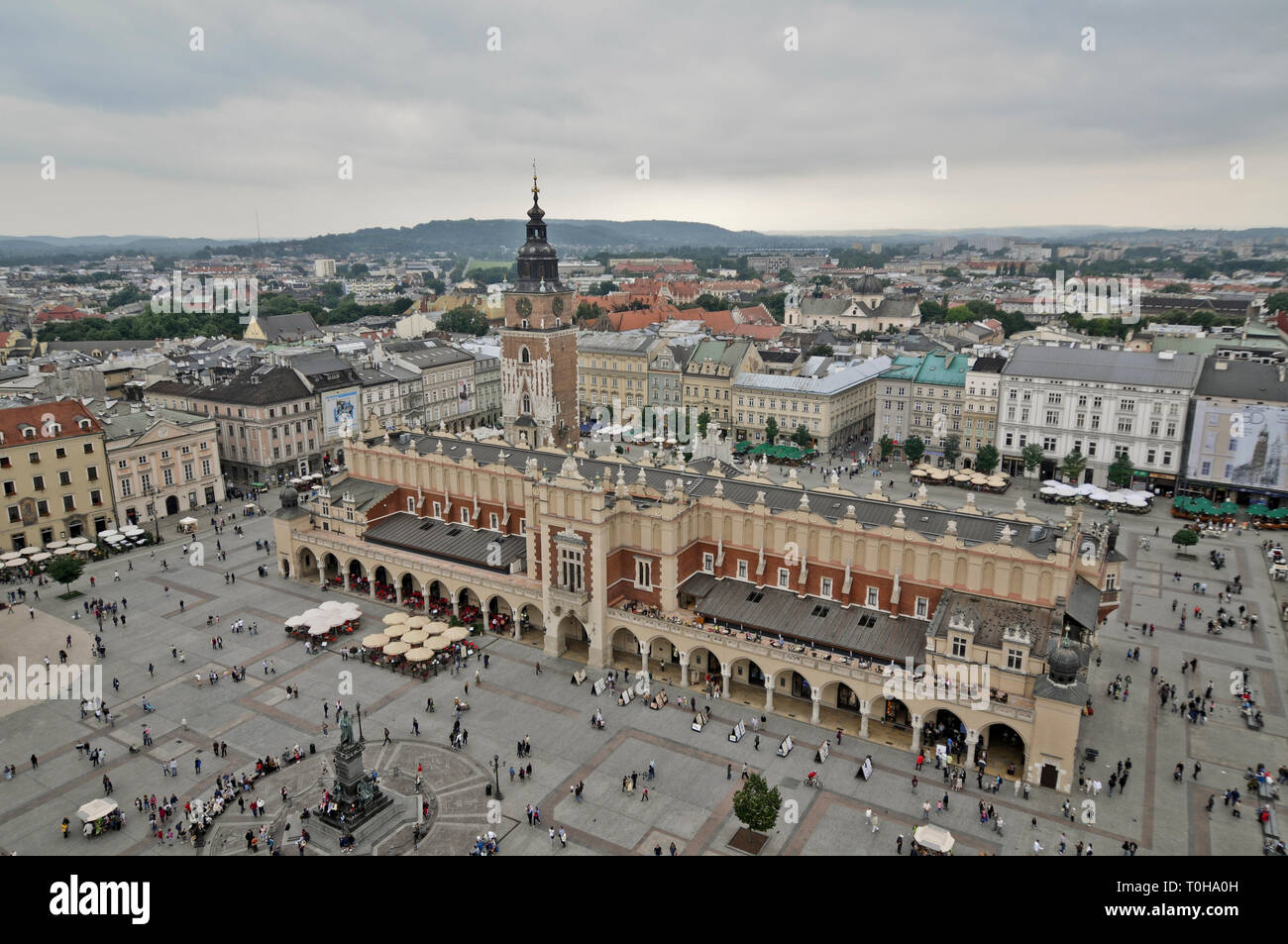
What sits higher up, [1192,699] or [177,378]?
[177,378]

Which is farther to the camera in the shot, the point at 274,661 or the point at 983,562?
the point at 274,661

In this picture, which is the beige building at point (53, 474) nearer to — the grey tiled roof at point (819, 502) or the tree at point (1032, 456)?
the grey tiled roof at point (819, 502)

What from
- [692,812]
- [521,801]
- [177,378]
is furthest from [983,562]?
[177,378]

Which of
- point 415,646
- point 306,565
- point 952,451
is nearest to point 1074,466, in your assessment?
point 952,451

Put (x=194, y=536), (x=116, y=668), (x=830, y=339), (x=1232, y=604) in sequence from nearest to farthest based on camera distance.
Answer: (x=116, y=668) < (x=1232, y=604) < (x=194, y=536) < (x=830, y=339)

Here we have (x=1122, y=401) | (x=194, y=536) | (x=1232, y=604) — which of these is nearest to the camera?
(x=1232, y=604)

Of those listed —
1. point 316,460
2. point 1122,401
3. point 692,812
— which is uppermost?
point 1122,401
